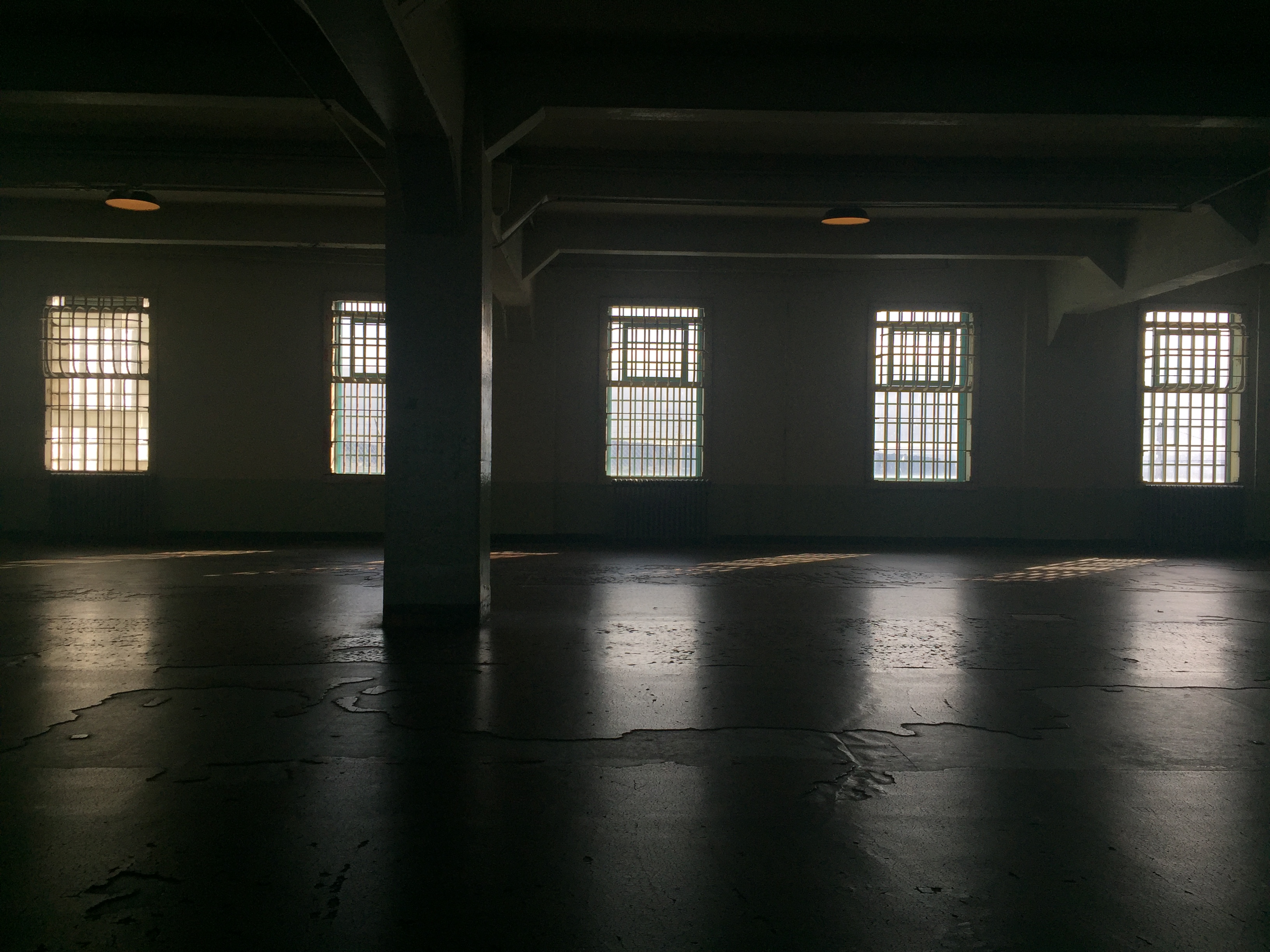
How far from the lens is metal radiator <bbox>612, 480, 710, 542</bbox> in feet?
42.1

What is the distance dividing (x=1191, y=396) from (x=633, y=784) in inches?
529

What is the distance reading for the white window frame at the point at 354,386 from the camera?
12.9 meters

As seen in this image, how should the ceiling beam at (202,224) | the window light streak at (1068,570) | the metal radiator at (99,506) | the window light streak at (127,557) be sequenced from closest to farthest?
the window light streak at (1068,570) < the window light streak at (127,557) < the ceiling beam at (202,224) < the metal radiator at (99,506)

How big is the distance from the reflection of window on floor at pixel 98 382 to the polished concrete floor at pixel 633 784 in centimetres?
733

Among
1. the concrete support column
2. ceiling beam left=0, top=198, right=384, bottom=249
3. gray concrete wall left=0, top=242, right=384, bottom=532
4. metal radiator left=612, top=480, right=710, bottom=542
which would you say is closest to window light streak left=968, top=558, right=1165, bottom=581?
metal radiator left=612, top=480, right=710, bottom=542

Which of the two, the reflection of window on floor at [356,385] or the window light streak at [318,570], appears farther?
the reflection of window on floor at [356,385]

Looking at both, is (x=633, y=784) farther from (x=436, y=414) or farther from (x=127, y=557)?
(x=127, y=557)

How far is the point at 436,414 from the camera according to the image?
6.32 meters

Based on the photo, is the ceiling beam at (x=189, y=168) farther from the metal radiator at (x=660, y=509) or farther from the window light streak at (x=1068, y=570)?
the window light streak at (x=1068, y=570)

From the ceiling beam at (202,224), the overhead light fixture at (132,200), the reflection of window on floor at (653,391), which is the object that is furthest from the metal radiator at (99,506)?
the reflection of window on floor at (653,391)

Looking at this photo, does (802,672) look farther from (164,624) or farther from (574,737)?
(164,624)

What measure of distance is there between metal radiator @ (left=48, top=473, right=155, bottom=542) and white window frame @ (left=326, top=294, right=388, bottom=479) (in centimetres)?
279

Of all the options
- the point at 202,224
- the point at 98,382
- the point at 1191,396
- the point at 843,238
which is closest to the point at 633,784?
the point at 843,238

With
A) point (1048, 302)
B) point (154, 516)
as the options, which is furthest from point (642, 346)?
point (154, 516)
